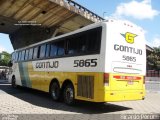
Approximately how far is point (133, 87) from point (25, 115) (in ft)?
13.8

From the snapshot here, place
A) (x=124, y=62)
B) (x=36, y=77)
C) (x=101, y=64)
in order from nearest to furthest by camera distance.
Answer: (x=101, y=64) → (x=124, y=62) → (x=36, y=77)

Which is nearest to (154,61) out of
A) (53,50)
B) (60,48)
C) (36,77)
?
(36,77)

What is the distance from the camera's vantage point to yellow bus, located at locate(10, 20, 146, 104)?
35.2 feet

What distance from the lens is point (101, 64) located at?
10.7 m

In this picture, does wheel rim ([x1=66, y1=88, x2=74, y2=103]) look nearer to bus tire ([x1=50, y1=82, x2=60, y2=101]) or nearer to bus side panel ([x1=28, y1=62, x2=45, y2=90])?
bus tire ([x1=50, y1=82, x2=60, y2=101])

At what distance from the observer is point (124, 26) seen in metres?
11.5

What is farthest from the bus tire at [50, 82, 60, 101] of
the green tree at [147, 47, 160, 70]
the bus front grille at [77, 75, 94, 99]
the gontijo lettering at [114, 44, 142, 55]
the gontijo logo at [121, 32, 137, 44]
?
the green tree at [147, 47, 160, 70]

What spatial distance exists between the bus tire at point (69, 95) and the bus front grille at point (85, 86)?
27.2 inches

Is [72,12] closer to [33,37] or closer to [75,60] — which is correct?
[33,37]

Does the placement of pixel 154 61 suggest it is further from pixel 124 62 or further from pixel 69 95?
pixel 124 62

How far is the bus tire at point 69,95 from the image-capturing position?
40.8ft

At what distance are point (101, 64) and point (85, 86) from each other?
1.19 meters

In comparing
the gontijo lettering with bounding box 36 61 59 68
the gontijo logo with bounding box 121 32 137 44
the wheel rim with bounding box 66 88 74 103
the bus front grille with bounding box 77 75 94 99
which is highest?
the gontijo logo with bounding box 121 32 137 44

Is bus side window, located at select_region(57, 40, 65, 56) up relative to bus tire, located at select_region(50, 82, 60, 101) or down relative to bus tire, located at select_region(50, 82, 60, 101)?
up
